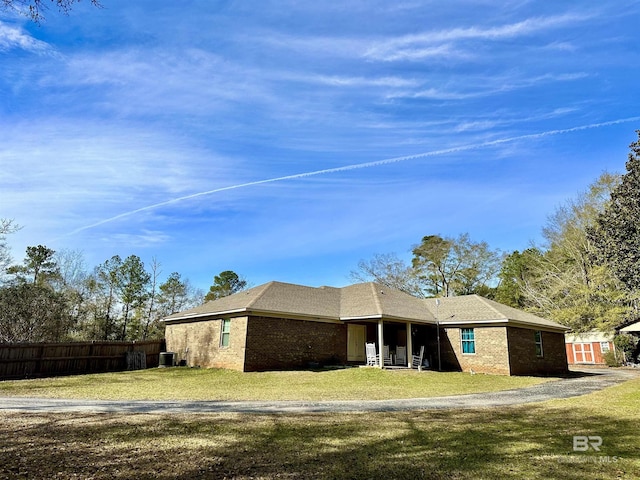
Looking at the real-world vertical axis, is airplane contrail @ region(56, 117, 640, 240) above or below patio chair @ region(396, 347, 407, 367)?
above

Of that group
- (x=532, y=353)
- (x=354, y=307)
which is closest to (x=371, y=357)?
(x=354, y=307)

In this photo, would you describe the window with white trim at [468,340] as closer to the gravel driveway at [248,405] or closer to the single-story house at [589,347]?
the gravel driveway at [248,405]

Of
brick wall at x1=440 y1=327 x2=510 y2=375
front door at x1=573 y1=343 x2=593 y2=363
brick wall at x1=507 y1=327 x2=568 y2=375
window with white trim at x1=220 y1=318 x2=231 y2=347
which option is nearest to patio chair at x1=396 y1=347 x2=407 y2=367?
brick wall at x1=440 y1=327 x2=510 y2=375

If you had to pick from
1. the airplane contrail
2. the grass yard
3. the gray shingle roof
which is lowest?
the grass yard

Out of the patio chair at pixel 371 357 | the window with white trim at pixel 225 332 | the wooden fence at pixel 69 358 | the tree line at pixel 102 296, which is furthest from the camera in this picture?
the tree line at pixel 102 296

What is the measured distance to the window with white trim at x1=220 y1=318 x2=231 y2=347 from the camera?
2009 cm

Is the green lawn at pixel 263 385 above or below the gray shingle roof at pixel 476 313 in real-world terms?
below

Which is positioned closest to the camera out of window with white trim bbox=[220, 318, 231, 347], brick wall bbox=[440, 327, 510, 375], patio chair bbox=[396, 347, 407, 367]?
window with white trim bbox=[220, 318, 231, 347]

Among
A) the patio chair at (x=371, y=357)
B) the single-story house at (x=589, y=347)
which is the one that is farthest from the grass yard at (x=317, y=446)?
the single-story house at (x=589, y=347)

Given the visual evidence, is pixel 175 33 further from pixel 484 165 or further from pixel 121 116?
pixel 484 165

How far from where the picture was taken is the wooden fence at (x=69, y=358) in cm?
1677

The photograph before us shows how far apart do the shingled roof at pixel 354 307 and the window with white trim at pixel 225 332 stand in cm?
43

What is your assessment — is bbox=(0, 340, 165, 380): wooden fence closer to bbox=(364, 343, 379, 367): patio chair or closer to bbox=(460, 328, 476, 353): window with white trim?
bbox=(364, 343, 379, 367): patio chair

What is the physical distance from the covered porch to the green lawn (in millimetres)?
3139
